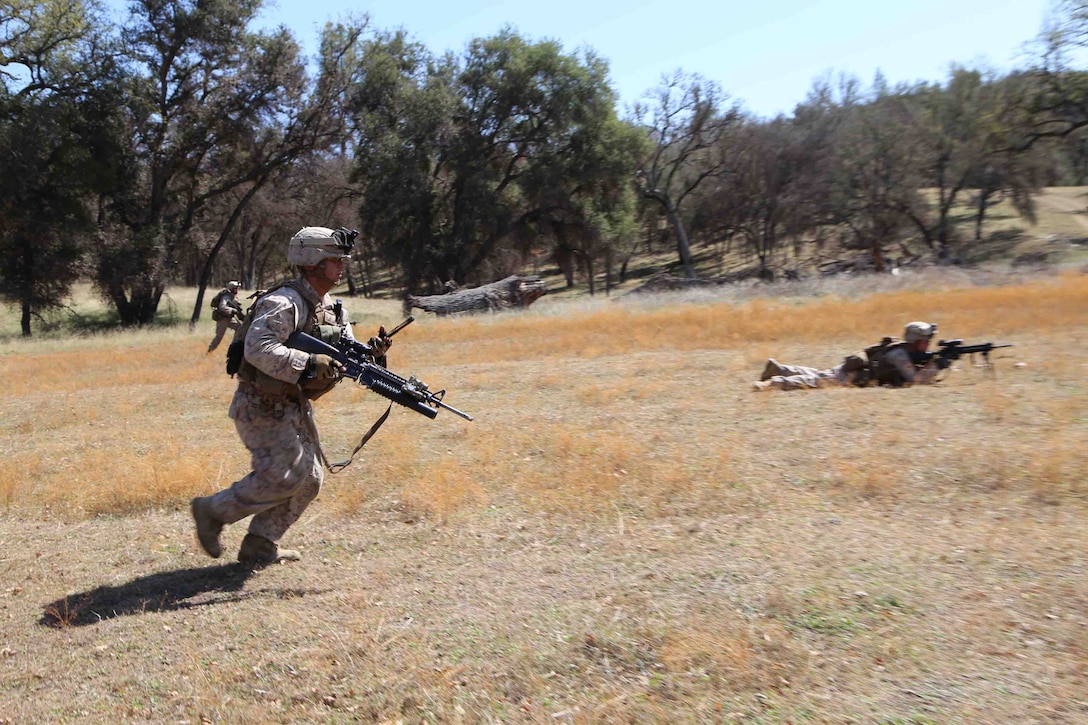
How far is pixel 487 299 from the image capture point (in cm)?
2706

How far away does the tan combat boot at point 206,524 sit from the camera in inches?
187

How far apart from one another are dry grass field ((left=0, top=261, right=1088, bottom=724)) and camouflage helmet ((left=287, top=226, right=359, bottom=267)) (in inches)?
72.1

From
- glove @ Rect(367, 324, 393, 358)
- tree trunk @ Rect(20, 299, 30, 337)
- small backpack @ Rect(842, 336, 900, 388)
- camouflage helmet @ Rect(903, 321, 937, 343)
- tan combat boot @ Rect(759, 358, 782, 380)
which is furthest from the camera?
tree trunk @ Rect(20, 299, 30, 337)

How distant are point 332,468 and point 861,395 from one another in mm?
6539

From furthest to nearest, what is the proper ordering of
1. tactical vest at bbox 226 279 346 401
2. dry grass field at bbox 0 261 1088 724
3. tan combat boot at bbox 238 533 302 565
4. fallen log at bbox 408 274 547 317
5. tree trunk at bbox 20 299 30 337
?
tree trunk at bbox 20 299 30 337 < fallen log at bbox 408 274 547 317 < tan combat boot at bbox 238 533 302 565 < tactical vest at bbox 226 279 346 401 < dry grass field at bbox 0 261 1088 724

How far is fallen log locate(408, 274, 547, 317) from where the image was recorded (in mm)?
26766

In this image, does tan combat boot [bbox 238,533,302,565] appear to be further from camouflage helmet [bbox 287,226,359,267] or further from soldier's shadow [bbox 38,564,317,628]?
camouflage helmet [bbox 287,226,359,267]

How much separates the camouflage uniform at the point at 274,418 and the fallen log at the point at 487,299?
71.2 ft

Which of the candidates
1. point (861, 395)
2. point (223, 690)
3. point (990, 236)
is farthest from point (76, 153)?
point (990, 236)

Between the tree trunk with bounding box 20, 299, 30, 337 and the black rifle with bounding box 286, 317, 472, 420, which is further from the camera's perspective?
the tree trunk with bounding box 20, 299, 30, 337

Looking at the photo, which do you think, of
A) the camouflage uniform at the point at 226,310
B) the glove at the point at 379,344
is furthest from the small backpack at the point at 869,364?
the camouflage uniform at the point at 226,310

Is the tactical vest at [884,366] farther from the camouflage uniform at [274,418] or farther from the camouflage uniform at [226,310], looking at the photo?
the camouflage uniform at [226,310]

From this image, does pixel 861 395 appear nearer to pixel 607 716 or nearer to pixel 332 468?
pixel 332 468

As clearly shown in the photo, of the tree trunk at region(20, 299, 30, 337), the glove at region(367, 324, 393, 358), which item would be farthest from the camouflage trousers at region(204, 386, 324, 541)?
the tree trunk at region(20, 299, 30, 337)
